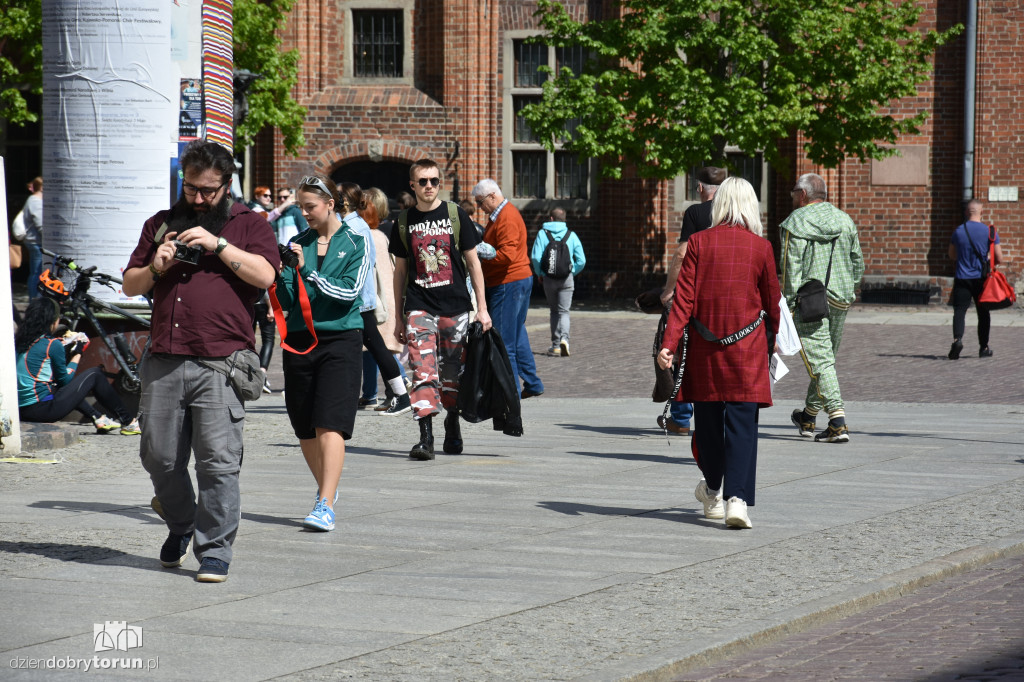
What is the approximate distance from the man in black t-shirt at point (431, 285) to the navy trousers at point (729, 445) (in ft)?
7.72

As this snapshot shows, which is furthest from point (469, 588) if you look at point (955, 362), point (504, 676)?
point (955, 362)

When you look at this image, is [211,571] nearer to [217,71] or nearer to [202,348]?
[202,348]

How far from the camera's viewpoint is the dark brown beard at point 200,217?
5891mm

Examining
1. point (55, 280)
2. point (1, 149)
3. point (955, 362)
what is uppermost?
point (1, 149)

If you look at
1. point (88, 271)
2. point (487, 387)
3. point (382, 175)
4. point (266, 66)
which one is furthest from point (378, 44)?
point (487, 387)

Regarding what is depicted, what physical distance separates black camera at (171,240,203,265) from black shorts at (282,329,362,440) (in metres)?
1.46

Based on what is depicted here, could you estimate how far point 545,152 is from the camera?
29453 mm

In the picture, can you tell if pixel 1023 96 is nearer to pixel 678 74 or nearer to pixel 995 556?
pixel 678 74

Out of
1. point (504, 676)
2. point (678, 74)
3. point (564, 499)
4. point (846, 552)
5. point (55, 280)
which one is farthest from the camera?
point (678, 74)

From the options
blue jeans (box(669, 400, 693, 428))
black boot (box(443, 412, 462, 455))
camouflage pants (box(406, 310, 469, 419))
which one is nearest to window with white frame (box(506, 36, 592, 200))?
blue jeans (box(669, 400, 693, 428))

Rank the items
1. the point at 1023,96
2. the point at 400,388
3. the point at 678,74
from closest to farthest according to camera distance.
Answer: the point at 400,388
the point at 678,74
the point at 1023,96

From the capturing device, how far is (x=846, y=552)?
21.4 feet

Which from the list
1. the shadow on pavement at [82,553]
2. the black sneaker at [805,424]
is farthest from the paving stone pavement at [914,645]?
the black sneaker at [805,424]

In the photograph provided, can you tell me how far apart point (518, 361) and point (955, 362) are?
7.22 meters
